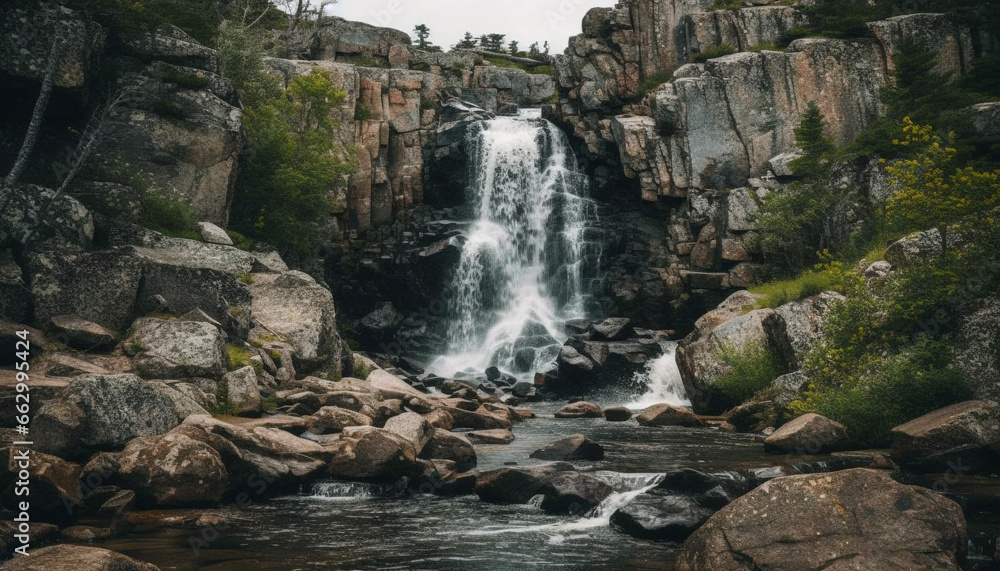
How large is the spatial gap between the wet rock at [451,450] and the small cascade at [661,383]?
52.7ft

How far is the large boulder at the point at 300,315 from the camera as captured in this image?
2456 centimetres

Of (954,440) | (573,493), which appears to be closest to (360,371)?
(573,493)

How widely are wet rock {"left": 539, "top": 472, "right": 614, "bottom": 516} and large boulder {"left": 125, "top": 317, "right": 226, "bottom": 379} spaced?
395 inches

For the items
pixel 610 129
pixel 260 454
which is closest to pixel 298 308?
pixel 260 454

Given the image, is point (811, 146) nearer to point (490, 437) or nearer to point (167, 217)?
point (490, 437)

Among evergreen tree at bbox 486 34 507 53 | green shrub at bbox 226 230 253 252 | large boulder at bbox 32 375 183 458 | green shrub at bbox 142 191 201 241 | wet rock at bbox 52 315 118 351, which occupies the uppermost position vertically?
evergreen tree at bbox 486 34 507 53

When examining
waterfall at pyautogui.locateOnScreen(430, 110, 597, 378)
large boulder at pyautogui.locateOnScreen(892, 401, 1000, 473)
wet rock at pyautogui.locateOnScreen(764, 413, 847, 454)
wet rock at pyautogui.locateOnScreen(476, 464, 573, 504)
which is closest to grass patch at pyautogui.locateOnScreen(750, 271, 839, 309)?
wet rock at pyautogui.locateOnScreen(764, 413, 847, 454)

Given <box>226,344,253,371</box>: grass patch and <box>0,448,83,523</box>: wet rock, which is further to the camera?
<box>226,344,253,371</box>: grass patch

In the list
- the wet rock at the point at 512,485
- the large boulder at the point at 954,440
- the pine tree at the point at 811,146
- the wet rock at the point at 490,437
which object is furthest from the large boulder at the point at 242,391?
the pine tree at the point at 811,146

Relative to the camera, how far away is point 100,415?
13352mm

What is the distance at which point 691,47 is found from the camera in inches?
1982

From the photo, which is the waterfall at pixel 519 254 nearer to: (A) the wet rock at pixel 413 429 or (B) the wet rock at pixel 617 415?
(B) the wet rock at pixel 617 415

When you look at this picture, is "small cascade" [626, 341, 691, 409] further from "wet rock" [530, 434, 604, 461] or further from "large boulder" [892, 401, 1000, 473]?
"large boulder" [892, 401, 1000, 473]

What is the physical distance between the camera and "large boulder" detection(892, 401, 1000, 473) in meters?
13.8
